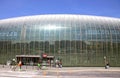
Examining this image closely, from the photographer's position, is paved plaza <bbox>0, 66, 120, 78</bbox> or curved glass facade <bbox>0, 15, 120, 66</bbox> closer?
paved plaza <bbox>0, 66, 120, 78</bbox>

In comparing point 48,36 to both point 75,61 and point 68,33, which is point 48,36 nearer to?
point 68,33

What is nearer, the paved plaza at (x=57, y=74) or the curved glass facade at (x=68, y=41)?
the paved plaza at (x=57, y=74)

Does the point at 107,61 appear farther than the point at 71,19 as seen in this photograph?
No

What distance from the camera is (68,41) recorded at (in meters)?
56.3

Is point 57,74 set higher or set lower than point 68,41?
lower

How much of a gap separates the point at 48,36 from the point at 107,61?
16743mm

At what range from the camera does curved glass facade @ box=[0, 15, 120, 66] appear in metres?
56.0

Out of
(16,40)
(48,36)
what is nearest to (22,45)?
(16,40)

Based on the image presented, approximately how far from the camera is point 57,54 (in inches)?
2213

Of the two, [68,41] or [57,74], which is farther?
[68,41]

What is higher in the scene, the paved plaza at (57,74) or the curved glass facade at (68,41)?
the curved glass facade at (68,41)

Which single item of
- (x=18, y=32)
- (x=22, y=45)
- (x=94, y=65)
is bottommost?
(x=94, y=65)

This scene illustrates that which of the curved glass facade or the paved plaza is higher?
the curved glass facade

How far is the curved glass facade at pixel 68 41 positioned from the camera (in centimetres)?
5600
